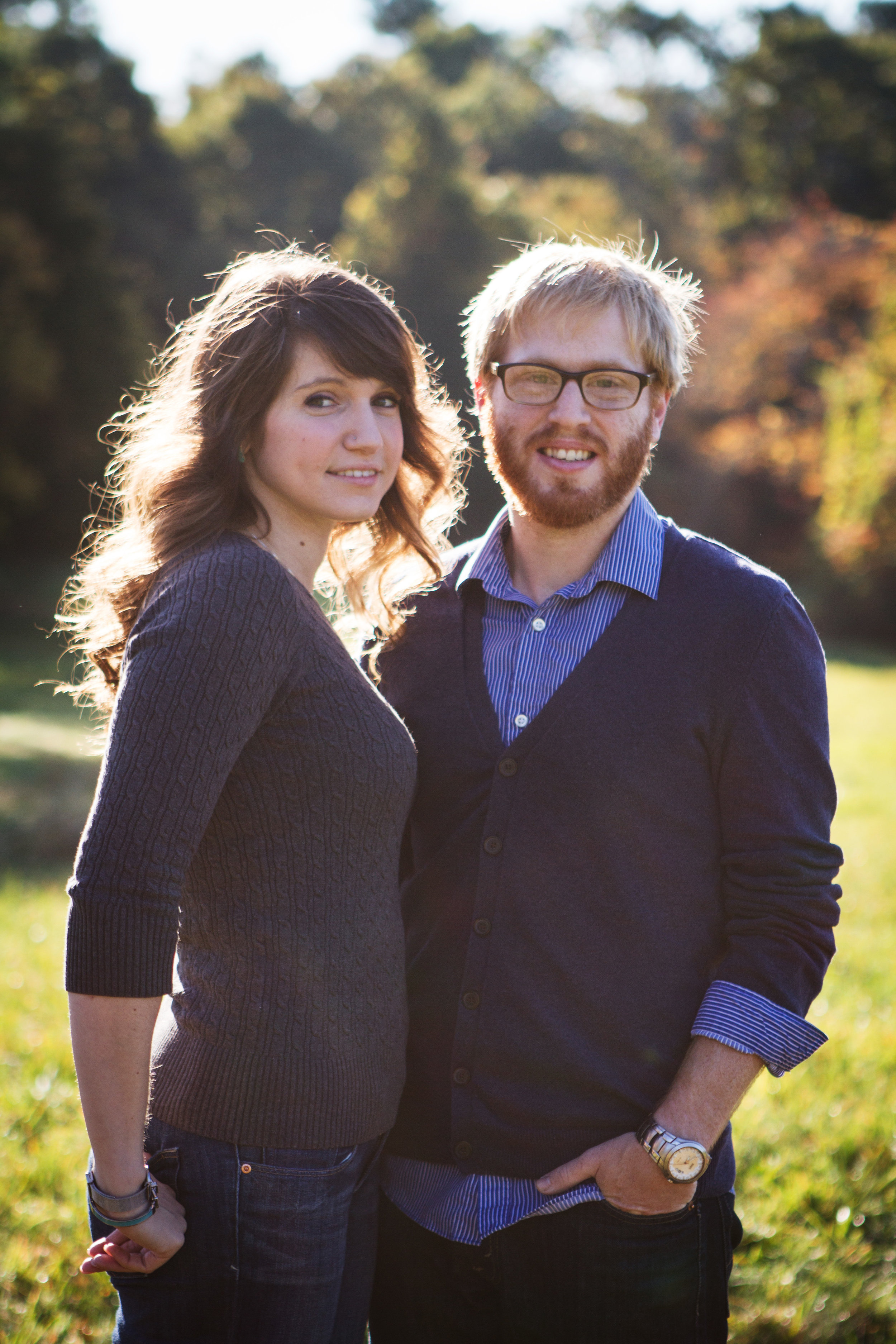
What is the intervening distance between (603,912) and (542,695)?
1.48ft

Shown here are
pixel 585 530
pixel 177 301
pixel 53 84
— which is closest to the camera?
pixel 585 530

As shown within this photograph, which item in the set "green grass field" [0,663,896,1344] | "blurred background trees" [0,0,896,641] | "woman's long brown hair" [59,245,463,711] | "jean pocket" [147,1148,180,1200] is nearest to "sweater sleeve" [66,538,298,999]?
"woman's long brown hair" [59,245,463,711]

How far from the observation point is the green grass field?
2977 millimetres

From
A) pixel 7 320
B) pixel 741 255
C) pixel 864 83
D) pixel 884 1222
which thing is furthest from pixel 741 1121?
pixel 864 83

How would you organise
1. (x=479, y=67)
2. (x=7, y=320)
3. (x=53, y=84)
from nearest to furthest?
1. (x=7, y=320)
2. (x=53, y=84)
3. (x=479, y=67)

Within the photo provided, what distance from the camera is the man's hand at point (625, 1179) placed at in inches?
77.8

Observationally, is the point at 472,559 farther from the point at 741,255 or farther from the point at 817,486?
the point at 741,255

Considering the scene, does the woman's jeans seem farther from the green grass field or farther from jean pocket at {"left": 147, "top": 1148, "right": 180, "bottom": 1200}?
the green grass field

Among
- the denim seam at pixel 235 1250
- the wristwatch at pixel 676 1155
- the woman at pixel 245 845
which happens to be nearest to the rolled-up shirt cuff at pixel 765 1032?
the wristwatch at pixel 676 1155

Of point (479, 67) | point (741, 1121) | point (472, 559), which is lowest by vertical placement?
point (741, 1121)

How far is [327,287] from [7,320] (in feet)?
70.6

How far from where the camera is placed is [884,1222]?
3344 mm

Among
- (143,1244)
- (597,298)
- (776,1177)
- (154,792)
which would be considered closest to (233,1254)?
(143,1244)

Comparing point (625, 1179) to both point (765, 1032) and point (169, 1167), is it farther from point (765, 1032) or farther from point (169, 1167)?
point (169, 1167)
